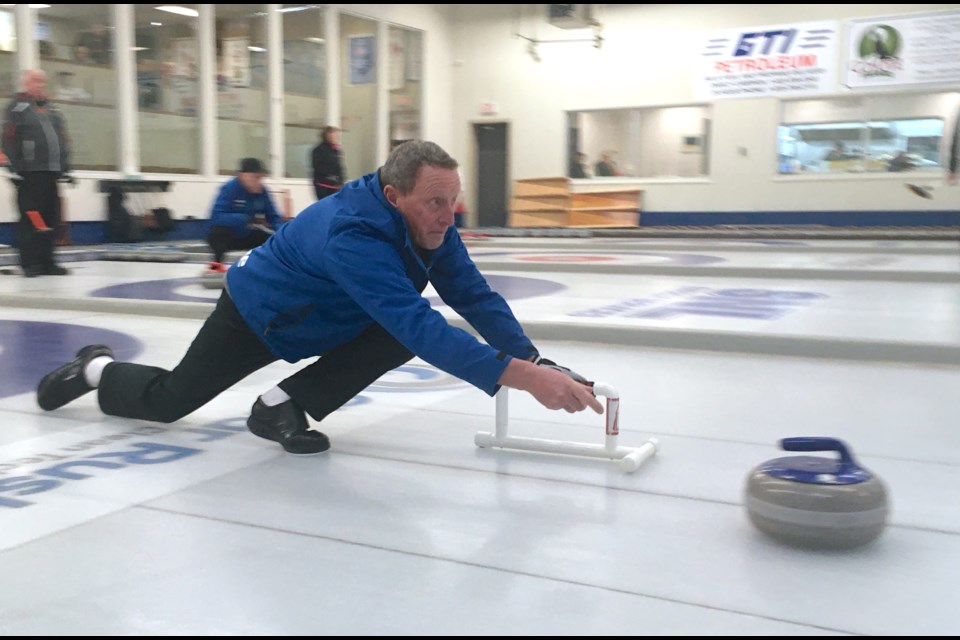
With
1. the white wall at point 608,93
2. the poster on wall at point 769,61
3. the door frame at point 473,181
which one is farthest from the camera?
the door frame at point 473,181

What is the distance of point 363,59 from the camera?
17656mm

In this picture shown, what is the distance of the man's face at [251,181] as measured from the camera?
6.60 meters

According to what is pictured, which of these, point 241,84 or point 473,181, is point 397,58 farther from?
point 241,84

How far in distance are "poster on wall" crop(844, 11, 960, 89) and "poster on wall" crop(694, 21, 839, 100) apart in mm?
379

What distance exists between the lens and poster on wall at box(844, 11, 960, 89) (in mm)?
15023

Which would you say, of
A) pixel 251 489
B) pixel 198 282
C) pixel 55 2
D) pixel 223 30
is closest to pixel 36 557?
pixel 251 489

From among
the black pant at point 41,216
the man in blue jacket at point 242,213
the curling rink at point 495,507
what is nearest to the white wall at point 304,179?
the black pant at point 41,216

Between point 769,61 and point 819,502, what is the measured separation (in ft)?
52.8

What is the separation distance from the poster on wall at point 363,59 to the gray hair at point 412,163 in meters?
16.0

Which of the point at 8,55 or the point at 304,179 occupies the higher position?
the point at 8,55

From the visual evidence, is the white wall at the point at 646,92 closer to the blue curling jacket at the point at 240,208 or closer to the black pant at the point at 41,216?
the blue curling jacket at the point at 240,208

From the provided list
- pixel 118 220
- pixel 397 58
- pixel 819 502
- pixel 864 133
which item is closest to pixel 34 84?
pixel 118 220

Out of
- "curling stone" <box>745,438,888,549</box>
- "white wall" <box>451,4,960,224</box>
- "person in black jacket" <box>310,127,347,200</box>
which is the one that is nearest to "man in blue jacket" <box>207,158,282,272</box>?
"person in black jacket" <box>310,127,347,200</box>

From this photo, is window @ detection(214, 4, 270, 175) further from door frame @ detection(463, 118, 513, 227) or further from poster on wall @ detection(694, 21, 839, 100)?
poster on wall @ detection(694, 21, 839, 100)
